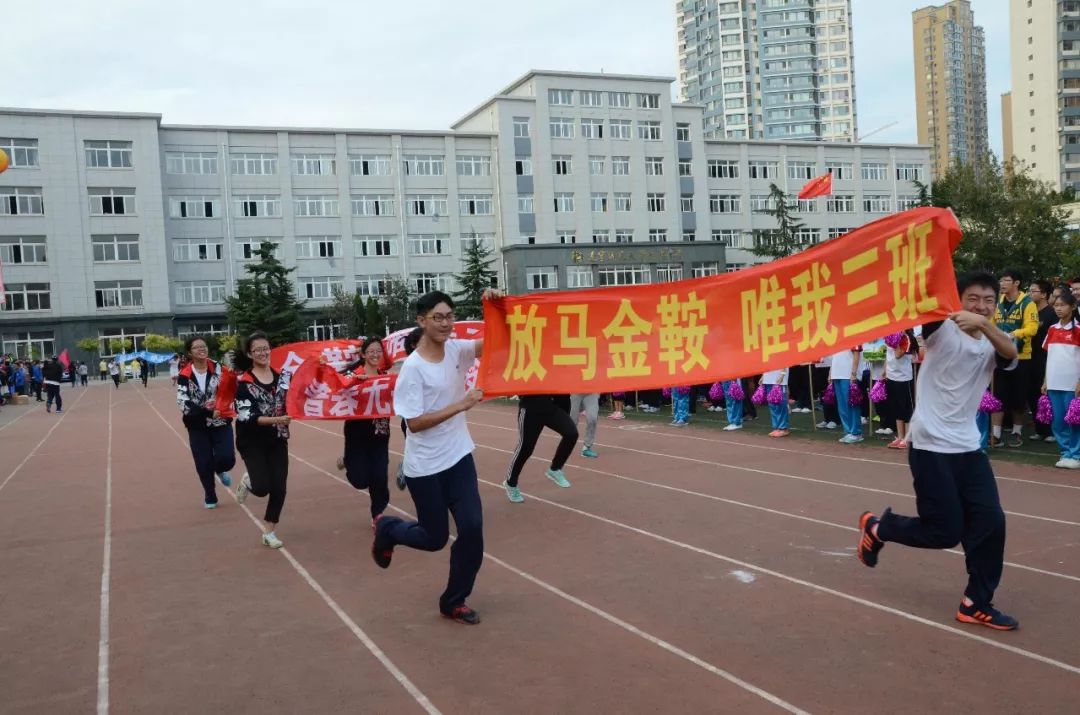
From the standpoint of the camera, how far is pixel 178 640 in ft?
17.3

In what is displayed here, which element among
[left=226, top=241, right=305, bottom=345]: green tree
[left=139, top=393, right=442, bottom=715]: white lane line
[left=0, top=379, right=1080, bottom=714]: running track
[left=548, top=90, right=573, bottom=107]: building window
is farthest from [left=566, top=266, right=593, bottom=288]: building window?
[left=139, top=393, right=442, bottom=715]: white lane line

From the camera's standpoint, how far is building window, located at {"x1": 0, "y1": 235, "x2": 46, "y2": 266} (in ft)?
172

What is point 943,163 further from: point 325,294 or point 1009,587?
point 1009,587

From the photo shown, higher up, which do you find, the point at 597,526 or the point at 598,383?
the point at 598,383

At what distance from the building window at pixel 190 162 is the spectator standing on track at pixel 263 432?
53697 millimetres

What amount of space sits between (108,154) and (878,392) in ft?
175

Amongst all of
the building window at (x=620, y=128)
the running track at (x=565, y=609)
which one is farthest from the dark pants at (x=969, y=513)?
the building window at (x=620, y=128)

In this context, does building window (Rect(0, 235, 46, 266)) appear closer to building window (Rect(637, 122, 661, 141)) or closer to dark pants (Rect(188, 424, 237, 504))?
building window (Rect(637, 122, 661, 141))

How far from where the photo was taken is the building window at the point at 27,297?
52750mm

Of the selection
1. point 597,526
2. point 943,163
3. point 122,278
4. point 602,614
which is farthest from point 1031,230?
point 943,163

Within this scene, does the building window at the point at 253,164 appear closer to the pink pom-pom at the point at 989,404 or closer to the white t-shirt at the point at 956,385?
the pink pom-pom at the point at 989,404

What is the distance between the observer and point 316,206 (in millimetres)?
58438

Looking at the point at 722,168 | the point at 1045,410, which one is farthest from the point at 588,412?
the point at 722,168

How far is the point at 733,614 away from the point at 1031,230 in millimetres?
31500
